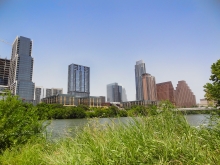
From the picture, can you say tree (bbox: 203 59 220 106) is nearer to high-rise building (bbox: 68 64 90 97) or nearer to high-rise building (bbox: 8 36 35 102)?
high-rise building (bbox: 8 36 35 102)

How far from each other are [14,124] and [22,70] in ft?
516

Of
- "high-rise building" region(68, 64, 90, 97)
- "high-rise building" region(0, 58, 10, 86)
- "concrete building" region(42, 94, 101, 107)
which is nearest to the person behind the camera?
"concrete building" region(42, 94, 101, 107)

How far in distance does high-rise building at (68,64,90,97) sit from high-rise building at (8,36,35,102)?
1721 inches

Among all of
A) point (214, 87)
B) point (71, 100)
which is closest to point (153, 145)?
point (214, 87)

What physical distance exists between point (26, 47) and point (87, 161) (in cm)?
17753

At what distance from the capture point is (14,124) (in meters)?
6.70

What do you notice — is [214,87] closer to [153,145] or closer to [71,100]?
[153,145]

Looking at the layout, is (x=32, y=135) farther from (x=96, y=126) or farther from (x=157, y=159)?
(x=157, y=159)

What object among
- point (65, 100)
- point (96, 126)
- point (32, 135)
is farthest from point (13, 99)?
point (65, 100)

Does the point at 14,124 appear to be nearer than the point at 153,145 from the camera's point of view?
No

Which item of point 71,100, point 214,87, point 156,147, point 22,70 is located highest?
point 22,70

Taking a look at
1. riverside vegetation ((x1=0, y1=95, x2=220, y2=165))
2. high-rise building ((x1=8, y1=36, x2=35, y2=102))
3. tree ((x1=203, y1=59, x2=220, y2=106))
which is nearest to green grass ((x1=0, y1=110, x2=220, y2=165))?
riverside vegetation ((x1=0, y1=95, x2=220, y2=165))

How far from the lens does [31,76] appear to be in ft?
500

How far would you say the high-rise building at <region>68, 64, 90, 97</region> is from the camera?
18438 centimetres
